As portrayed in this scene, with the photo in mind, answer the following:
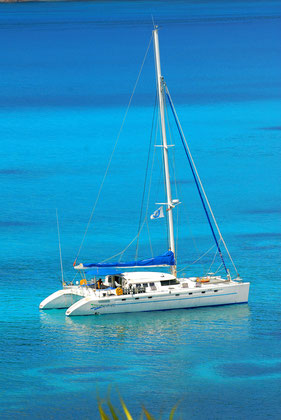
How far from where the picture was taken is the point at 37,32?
102000mm

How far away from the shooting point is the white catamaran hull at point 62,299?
36531 millimetres

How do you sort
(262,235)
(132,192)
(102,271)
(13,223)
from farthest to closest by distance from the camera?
(132,192), (13,223), (262,235), (102,271)

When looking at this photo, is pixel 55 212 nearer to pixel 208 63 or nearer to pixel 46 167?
pixel 46 167

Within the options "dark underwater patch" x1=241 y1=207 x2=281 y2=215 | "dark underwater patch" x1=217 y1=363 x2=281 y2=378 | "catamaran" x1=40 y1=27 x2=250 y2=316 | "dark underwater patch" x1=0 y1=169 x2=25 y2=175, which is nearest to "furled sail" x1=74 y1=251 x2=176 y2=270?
"catamaran" x1=40 y1=27 x2=250 y2=316

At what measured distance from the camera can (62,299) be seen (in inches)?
1442

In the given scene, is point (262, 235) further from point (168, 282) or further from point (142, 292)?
point (142, 292)

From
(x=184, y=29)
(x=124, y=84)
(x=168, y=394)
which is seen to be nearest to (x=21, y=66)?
(x=124, y=84)

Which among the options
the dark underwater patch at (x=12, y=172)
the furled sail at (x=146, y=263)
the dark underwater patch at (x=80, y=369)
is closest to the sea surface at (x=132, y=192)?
the dark underwater patch at (x=80, y=369)

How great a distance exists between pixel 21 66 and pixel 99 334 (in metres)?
58.3

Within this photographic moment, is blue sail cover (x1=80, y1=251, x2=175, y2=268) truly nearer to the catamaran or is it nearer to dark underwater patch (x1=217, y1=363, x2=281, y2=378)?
the catamaran

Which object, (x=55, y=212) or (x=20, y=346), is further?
(x=55, y=212)

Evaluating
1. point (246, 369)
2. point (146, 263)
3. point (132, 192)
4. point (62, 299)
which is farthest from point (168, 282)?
point (132, 192)

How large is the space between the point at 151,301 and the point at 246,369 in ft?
18.0

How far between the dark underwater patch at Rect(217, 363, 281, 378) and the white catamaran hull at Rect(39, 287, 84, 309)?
7416 mm
